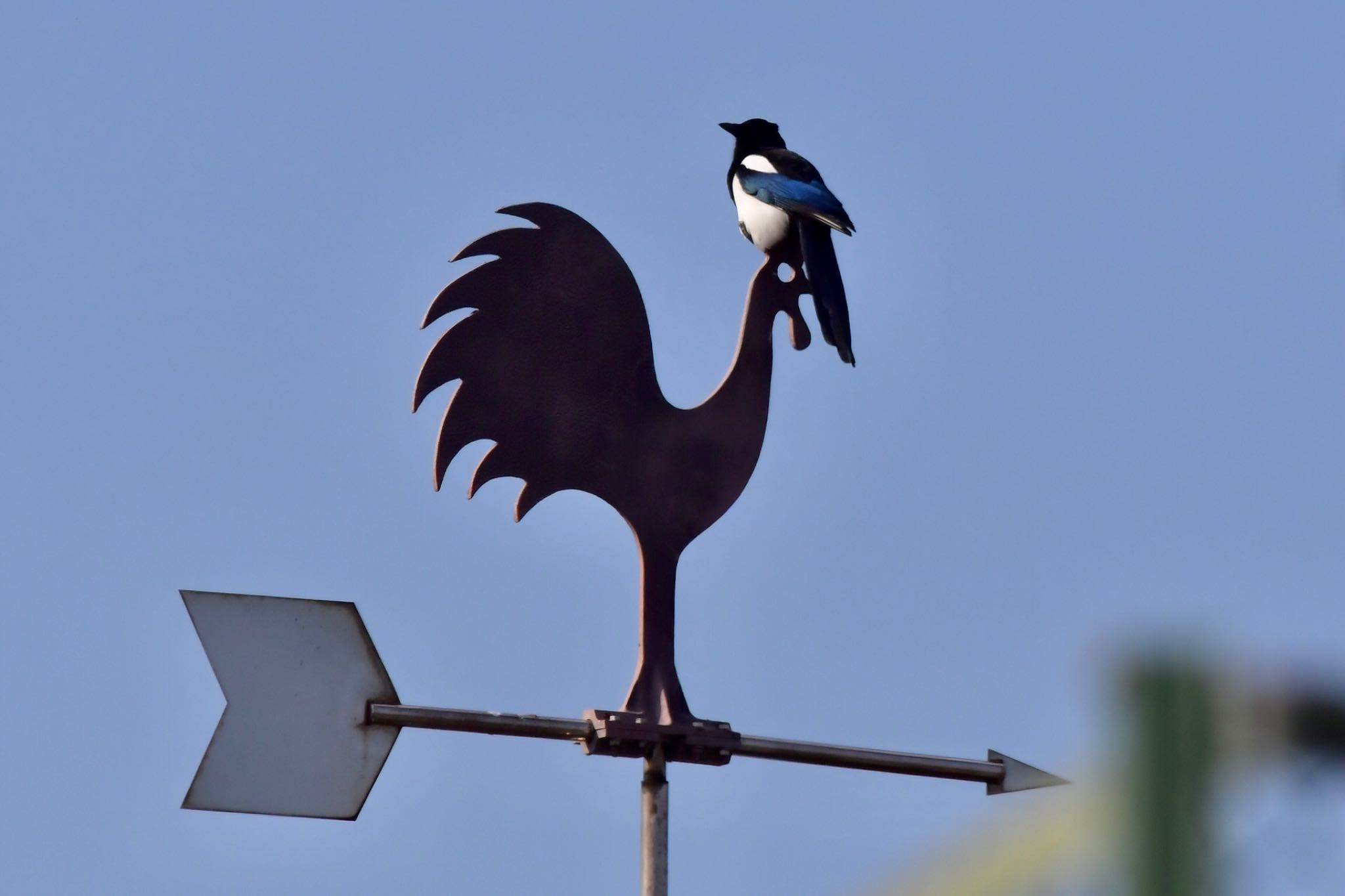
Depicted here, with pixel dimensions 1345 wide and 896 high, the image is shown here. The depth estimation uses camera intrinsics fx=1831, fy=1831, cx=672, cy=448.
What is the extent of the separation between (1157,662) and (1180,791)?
43mm

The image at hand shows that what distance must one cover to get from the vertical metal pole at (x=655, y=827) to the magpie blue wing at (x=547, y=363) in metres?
0.46

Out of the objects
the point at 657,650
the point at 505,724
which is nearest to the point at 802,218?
the point at 657,650

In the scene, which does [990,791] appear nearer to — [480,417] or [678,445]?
[678,445]

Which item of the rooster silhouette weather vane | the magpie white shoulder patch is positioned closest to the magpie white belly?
the magpie white shoulder patch

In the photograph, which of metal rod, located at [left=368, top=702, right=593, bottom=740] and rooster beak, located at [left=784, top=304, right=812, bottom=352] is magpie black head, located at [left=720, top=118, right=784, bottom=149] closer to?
rooster beak, located at [left=784, top=304, right=812, bottom=352]

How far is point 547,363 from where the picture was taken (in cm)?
289

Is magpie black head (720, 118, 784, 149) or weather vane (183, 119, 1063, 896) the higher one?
magpie black head (720, 118, 784, 149)

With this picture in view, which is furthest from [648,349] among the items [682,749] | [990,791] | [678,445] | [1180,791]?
[1180,791]

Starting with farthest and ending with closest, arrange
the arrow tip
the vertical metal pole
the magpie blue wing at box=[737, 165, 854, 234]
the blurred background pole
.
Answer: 1. the magpie blue wing at box=[737, 165, 854, 234]
2. the arrow tip
3. the vertical metal pole
4. the blurred background pole

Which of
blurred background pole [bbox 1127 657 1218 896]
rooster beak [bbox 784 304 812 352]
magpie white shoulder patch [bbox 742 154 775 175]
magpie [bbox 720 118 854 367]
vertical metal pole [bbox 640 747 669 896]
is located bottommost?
blurred background pole [bbox 1127 657 1218 896]

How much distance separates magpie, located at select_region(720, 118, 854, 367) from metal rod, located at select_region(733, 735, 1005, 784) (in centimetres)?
83

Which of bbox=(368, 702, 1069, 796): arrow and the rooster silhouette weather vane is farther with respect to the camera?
the rooster silhouette weather vane

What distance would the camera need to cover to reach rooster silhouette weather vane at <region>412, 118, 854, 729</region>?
2.83m

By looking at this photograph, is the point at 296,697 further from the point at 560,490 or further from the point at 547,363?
the point at 547,363
